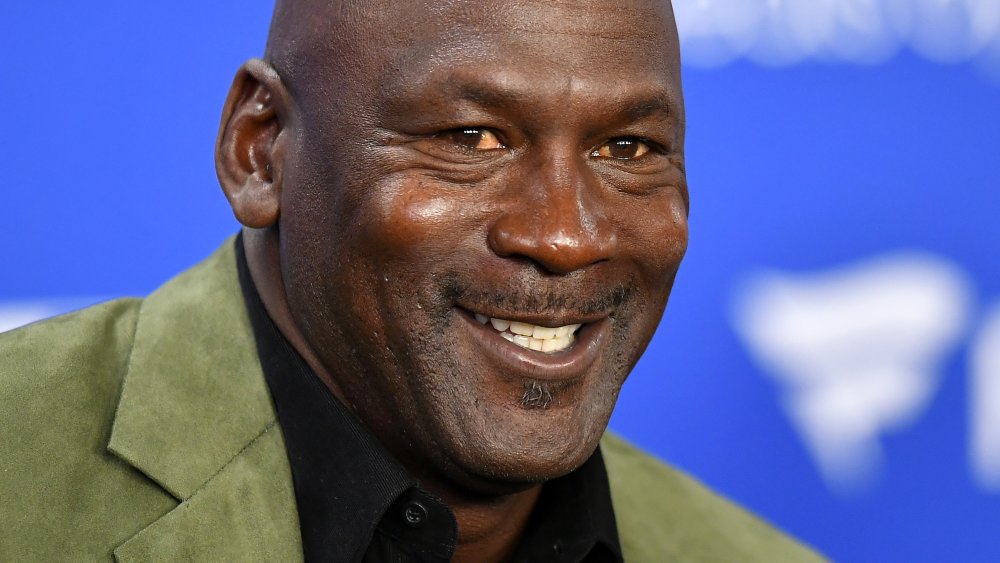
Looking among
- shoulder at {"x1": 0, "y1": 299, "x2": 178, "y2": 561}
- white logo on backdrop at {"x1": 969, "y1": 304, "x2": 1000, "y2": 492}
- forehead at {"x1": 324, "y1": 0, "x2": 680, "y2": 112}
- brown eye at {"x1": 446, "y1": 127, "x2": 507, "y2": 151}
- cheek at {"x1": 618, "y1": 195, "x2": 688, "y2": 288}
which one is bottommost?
white logo on backdrop at {"x1": 969, "y1": 304, "x2": 1000, "y2": 492}

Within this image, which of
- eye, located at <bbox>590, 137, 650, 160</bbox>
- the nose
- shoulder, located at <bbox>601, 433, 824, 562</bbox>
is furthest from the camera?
shoulder, located at <bbox>601, 433, 824, 562</bbox>

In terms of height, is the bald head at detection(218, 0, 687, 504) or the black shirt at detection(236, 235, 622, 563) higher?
the bald head at detection(218, 0, 687, 504)

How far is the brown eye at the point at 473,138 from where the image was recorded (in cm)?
172

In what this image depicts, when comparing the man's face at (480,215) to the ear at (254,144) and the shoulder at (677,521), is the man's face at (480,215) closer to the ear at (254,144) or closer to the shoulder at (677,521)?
the ear at (254,144)

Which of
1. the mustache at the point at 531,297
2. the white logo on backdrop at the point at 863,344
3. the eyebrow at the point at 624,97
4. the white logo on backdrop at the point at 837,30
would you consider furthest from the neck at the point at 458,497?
the white logo on backdrop at the point at 837,30

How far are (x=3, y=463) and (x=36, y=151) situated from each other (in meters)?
1.01

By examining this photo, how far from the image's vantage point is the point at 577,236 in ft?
5.49

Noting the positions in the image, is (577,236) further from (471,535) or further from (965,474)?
(965,474)

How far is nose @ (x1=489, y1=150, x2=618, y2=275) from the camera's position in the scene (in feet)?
5.45

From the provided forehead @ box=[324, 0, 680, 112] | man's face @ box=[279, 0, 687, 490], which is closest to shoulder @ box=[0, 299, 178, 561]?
man's face @ box=[279, 0, 687, 490]

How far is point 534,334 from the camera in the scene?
5.83 feet

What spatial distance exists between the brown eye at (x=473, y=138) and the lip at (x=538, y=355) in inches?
8.1

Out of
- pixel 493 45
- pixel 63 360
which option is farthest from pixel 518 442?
pixel 63 360

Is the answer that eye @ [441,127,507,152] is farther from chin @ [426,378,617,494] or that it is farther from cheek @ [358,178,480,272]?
chin @ [426,378,617,494]
